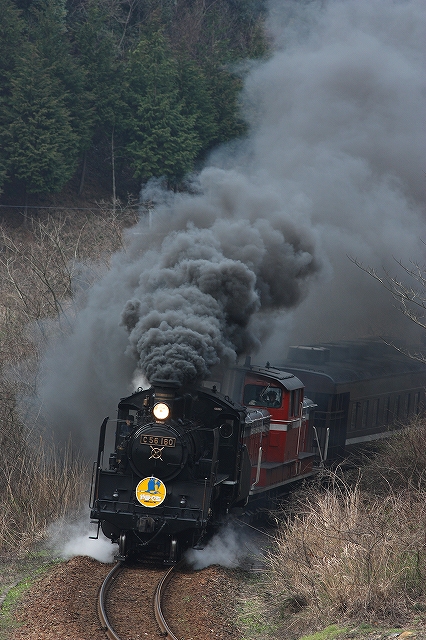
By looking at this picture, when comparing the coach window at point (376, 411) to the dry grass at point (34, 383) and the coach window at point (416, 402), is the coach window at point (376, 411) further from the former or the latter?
the dry grass at point (34, 383)

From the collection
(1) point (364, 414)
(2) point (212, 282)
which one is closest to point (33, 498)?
(2) point (212, 282)

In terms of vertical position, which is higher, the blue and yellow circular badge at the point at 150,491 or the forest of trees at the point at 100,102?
the forest of trees at the point at 100,102

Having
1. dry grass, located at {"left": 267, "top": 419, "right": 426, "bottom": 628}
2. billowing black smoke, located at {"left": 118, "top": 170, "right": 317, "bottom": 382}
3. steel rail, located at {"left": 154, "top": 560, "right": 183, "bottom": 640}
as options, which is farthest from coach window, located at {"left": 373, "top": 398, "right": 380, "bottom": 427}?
steel rail, located at {"left": 154, "top": 560, "right": 183, "bottom": 640}

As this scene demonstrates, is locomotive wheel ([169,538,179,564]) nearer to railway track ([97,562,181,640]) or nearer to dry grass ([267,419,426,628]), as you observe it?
railway track ([97,562,181,640])

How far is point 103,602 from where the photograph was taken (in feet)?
30.8

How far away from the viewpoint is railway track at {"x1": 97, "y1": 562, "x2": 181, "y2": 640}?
8.51 m

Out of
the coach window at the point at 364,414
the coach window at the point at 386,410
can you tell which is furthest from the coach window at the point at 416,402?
the coach window at the point at 364,414

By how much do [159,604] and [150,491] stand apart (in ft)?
5.33

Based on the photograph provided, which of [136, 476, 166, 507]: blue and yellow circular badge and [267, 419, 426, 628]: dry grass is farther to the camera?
[136, 476, 166, 507]: blue and yellow circular badge

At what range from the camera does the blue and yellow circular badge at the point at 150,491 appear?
10562mm

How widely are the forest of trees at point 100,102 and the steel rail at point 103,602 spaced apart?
25.0 m

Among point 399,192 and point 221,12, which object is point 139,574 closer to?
point 399,192

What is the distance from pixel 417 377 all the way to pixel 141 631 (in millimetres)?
14627

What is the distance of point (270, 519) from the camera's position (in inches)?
584
